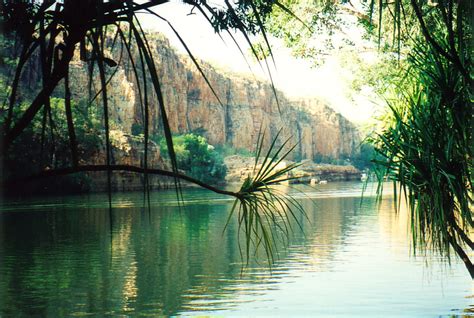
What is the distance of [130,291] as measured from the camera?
10547mm

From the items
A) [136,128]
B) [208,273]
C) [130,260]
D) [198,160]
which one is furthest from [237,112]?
[208,273]

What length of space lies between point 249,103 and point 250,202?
90.9m

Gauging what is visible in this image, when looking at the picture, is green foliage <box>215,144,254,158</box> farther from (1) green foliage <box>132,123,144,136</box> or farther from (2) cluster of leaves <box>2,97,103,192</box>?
(2) cluster of leaves <box>2,97,103,192</box>

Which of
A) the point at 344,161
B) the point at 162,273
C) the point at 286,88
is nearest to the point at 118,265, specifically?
the point at 162,273

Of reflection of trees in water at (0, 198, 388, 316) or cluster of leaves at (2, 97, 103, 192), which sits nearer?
reflection of trees in water at (0, 198, 388, 316)

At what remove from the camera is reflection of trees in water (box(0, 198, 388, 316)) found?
32.2 feet

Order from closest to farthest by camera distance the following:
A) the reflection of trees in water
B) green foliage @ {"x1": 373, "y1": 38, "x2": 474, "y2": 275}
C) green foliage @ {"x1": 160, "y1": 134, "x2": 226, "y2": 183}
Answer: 1. green foliage @ {"x1": 373, "y1": 38, "x2": 474, "y2": 275}
2. the reflection of trees in water
3. green foliage @ {"x1": 160, "y1": 134, "x2": 226, "y2": 183}

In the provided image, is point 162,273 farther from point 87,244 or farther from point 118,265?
point 87,244

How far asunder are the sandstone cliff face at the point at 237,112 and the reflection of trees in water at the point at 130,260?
5779 cm

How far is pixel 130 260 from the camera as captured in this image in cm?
1395

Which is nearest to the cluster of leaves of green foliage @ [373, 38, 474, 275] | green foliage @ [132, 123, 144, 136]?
green foliage @ [373, 38, 474, 275]

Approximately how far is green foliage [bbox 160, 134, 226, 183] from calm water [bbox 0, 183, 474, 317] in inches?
1107

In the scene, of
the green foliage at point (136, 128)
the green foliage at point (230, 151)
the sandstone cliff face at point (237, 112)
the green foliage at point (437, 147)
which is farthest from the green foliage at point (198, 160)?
the green foliage at point (437, 147)

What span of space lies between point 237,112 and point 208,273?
263 ft
